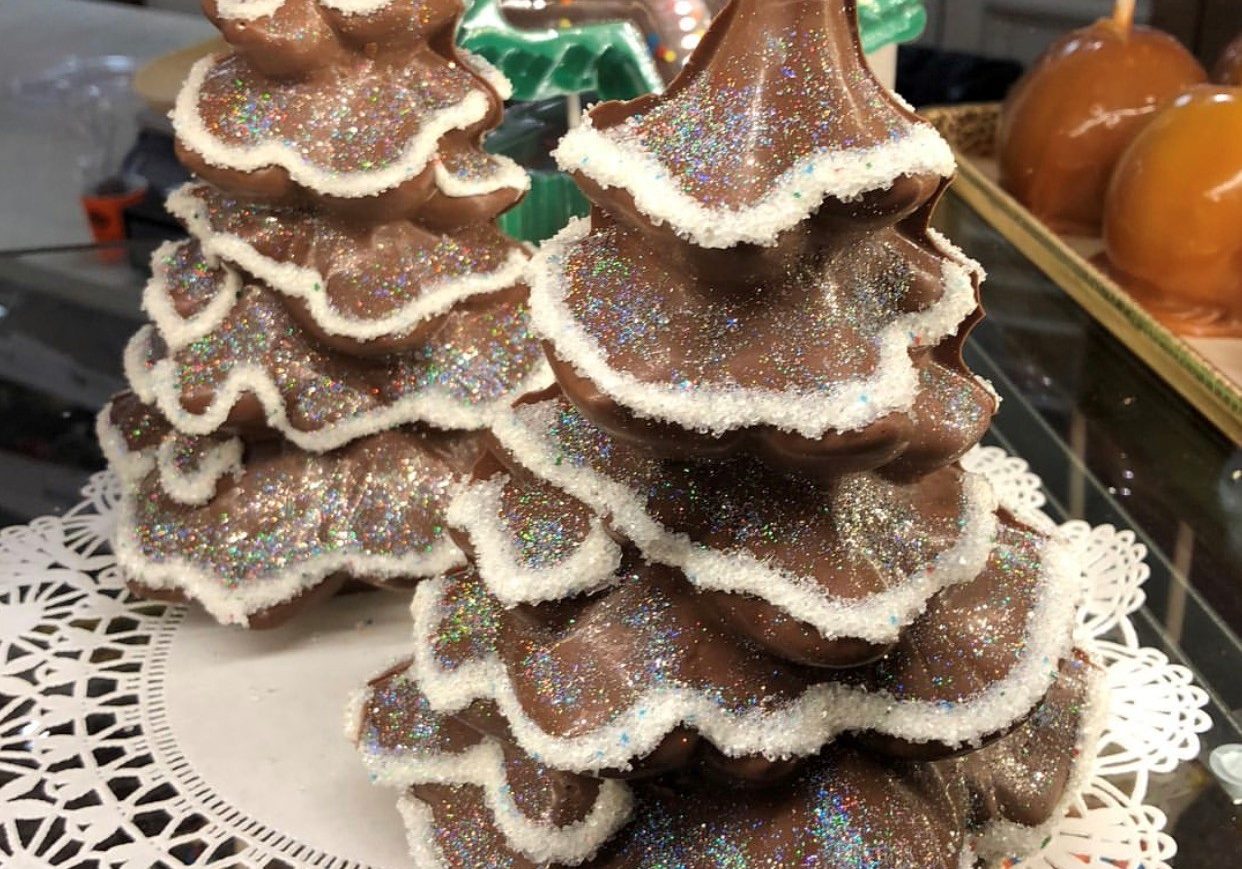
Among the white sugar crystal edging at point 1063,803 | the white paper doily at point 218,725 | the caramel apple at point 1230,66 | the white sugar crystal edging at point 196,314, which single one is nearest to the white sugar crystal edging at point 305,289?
the white sugar crystal edging at point 196,314

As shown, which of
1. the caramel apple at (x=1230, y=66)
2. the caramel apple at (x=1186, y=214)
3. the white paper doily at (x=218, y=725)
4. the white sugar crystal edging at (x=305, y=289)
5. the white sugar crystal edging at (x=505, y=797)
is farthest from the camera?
the caramel apple at (x=1230, y=66)

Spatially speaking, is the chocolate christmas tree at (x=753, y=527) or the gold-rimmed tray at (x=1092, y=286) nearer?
the chocolate christmas tree at (x=753, y=527)

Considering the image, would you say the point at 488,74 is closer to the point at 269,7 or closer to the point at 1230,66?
the point at 269,7

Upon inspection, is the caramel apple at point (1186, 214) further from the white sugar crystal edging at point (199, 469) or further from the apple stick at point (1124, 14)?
the white sugar crystal edging at point (199, 469)

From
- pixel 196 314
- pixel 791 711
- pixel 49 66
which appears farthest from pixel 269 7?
pixel 49 66

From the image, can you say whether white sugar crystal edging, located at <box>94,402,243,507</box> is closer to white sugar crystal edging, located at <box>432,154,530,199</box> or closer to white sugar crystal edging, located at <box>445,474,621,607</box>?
white sugar crystal edging, located at <box>432,154,530,199</box>

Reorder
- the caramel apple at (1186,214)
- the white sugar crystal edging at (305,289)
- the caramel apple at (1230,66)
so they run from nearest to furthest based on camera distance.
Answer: the white sugar crystal edging at (305,289), the caramel apple at (1186,214), the caramel apple at (1230,66)

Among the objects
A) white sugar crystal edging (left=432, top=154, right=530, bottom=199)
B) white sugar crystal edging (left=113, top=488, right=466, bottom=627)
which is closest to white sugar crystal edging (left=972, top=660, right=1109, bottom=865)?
white sugar crystal edging (left=113, top=488, right=466, bottom=627)
